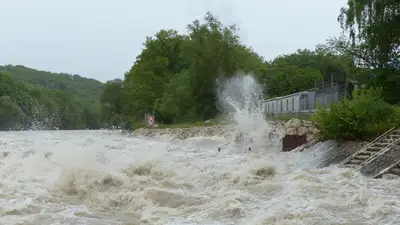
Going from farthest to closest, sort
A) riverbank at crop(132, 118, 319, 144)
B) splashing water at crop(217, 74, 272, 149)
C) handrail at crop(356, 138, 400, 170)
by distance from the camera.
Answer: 1. splashing water at crop(217, 74, 272, 149)
2. riverbank at crop(132, 118, 319, 144)
3. handrail at crop(356, 138, 400, 170)

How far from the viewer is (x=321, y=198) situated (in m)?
10.2

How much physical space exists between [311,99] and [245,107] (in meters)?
7.24

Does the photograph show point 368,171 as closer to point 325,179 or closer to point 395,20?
point 325,179

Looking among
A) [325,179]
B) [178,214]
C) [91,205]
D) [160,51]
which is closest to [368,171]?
[325,179]

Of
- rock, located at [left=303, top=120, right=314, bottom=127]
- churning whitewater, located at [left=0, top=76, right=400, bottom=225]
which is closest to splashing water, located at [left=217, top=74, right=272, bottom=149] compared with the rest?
rock, located at [left=303, top=120, right=314, bottom=127]

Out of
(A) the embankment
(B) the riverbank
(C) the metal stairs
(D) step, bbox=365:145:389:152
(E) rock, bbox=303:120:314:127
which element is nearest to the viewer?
(C) the metal stairs

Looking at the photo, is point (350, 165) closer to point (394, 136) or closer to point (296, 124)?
point (394, 136)

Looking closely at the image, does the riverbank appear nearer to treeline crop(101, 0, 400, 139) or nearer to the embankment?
the embankment

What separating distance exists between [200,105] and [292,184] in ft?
143

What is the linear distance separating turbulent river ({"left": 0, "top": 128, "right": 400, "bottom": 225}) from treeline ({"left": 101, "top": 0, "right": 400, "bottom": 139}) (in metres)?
4.83

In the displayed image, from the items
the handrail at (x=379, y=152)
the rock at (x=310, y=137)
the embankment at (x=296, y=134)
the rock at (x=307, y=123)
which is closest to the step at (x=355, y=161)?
the handrail at (x=379, y=152)

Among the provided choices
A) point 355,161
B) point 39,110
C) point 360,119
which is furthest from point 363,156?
point 39,110

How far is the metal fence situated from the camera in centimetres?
2972

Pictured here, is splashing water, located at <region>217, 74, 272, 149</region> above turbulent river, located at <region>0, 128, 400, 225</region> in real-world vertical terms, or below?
above
